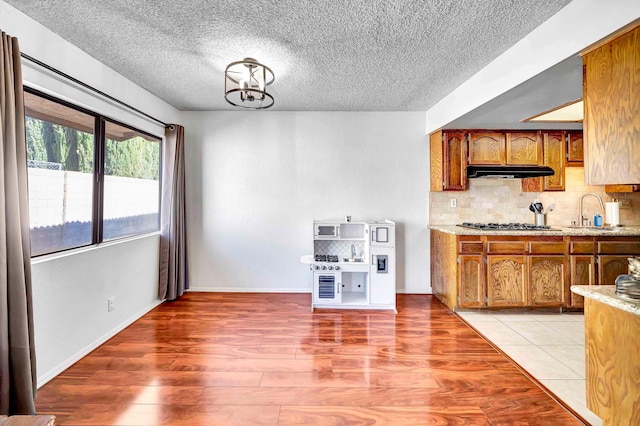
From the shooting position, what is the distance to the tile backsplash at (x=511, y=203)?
397 cm

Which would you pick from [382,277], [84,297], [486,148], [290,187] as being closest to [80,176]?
[84,297]

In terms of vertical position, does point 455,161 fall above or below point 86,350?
above

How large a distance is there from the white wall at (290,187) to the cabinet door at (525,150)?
40.2 inches

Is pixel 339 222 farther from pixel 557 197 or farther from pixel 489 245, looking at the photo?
pixel 557 197

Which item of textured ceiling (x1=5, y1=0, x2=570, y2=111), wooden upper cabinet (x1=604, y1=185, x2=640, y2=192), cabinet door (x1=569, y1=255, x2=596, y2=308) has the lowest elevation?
cabinet door (x1=569, y1=255, x2=596, y2=308)

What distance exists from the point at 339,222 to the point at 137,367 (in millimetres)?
2417

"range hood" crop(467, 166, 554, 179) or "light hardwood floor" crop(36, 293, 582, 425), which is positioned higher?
"range hood" crop(467, 166, 554, 179)

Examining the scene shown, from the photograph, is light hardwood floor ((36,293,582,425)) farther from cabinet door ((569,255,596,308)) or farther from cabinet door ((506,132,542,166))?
cabinet door ((506,132,542,166))

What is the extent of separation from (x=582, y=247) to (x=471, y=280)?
1.22m

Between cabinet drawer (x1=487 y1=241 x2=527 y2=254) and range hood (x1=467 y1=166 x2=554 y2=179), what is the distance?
857 millimetres

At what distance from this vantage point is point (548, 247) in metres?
3.30

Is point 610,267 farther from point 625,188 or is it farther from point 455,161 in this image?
point 455,161

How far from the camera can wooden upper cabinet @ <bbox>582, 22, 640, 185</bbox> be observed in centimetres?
151

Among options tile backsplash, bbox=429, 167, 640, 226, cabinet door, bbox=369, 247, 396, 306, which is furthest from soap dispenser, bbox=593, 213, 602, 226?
cabinet door, bbox=369, 247, 396, 306
